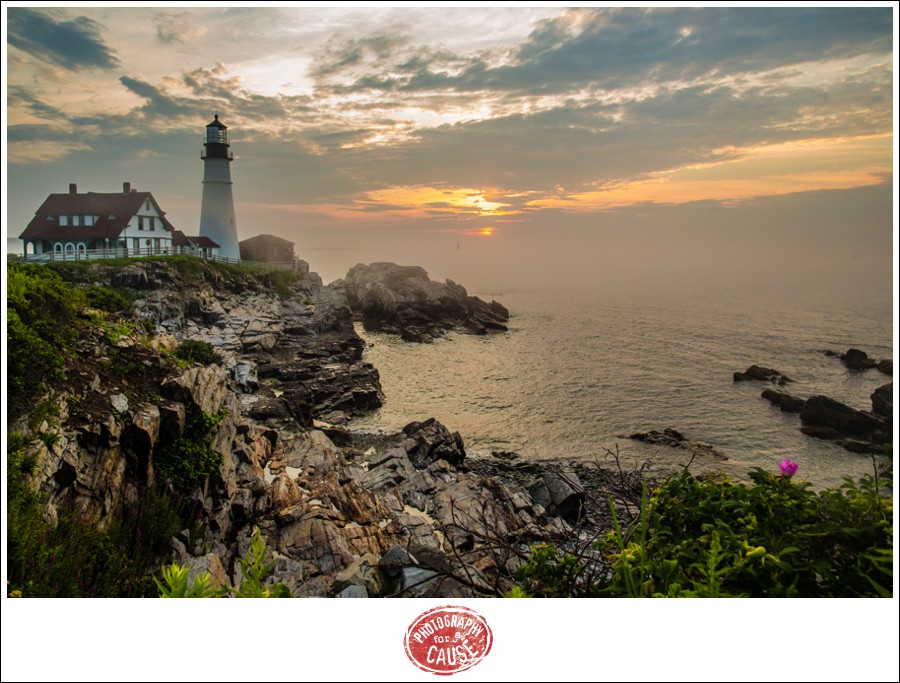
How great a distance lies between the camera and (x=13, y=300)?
3154mm

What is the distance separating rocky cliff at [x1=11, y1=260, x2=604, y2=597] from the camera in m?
3.04

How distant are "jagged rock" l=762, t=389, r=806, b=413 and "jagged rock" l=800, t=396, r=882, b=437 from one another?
0.21 feet

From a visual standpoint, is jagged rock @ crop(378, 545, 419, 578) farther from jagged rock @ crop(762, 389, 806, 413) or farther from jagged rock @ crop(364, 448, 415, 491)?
jagged rock @ crop(762, 389, 806, 413)

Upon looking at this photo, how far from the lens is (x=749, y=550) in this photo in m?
1.86

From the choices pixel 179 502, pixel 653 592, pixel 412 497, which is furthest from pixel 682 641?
pixel 412 497

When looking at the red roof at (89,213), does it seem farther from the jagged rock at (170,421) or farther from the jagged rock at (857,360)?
the jagged rock at (857,360)

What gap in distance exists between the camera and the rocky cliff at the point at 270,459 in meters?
3.04

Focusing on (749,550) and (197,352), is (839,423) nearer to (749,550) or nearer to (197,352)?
(749,550)

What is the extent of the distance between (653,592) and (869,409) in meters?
5.03

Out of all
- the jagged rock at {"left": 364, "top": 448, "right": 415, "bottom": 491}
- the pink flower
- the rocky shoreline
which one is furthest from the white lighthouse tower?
the pink flower

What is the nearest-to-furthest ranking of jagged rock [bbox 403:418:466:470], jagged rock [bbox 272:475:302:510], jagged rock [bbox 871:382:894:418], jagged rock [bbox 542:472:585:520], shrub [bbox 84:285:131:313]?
jagged rock [bbox 871:382:894:418], shrub [bbox 84:285:131:313], jagged rock [bbox 272:475:302:510], jagged rock [bbox 542:472:585:520], jagged rock [bbox 403:418:466:470]

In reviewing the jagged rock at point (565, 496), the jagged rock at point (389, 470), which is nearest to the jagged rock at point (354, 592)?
the jagged rock at point (389, 470)

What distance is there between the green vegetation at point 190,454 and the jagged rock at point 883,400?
201 inches

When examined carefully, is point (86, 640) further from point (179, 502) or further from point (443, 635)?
point (443, 635)
